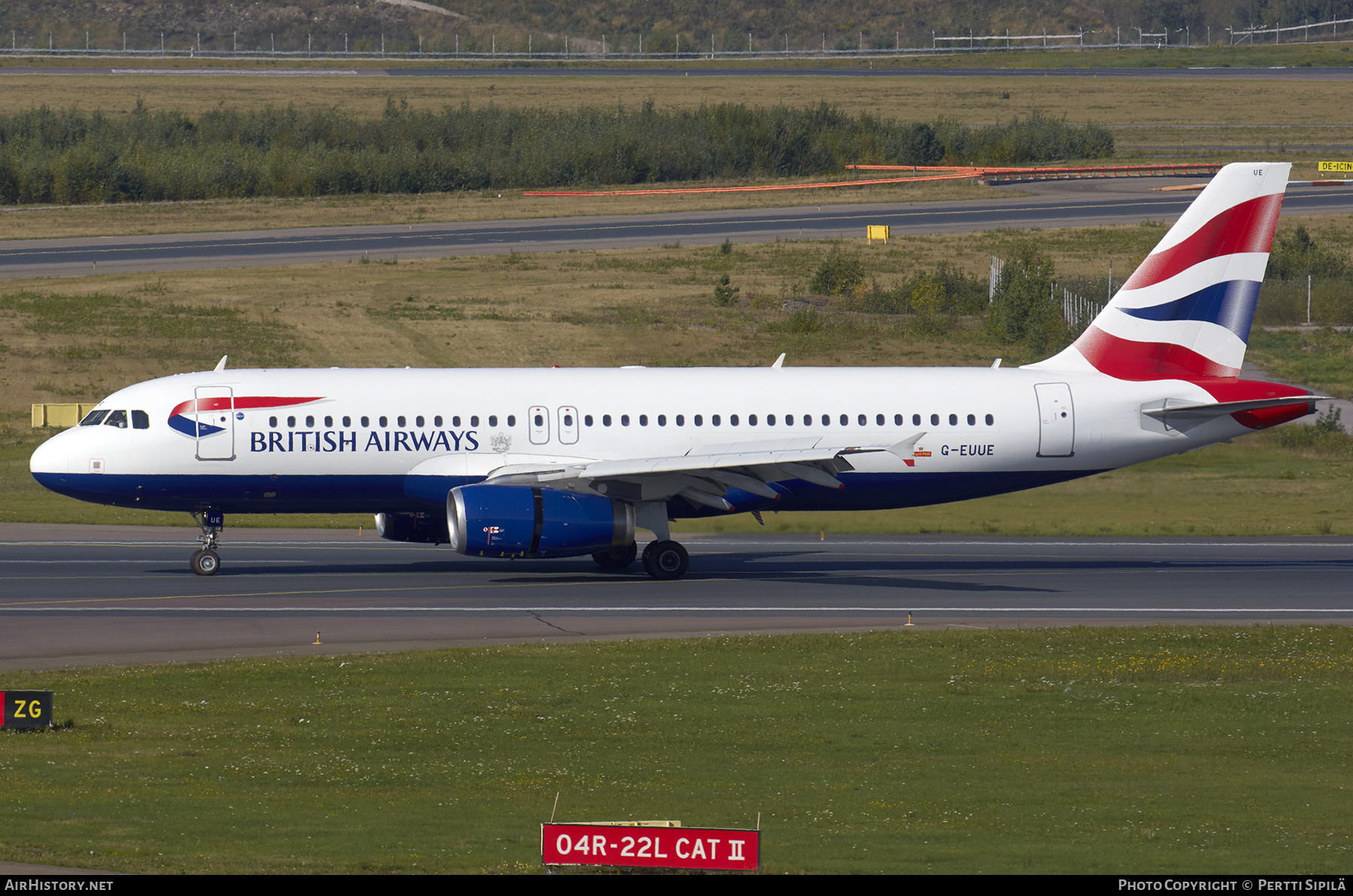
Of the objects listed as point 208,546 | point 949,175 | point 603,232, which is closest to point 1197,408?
point 208,546

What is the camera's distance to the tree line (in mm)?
95375

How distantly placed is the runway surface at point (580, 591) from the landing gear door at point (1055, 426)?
2849mm

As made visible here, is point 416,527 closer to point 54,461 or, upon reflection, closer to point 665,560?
point 665,560

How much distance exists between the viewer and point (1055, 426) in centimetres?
3588

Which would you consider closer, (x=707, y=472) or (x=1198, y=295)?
(x=707, y=472)

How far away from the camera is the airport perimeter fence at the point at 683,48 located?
15562 centimetres

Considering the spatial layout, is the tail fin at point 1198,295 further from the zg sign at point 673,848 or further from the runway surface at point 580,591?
the zg sign at point 673,848

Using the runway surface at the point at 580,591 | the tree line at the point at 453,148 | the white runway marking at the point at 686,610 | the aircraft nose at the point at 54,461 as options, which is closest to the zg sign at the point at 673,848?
the runway surface at the point at 580,591

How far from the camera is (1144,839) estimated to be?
14992mm

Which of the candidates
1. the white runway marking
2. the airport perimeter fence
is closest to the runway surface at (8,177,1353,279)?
the white runway marking

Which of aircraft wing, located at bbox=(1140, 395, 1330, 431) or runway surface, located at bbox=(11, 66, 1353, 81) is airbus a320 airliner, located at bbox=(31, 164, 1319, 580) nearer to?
aircraft wing, located at bbox=(1140, 395, 1330, 431)

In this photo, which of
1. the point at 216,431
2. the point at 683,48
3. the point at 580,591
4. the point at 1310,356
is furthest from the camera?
the point at 683,48

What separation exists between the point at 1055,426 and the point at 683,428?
27.5 feet

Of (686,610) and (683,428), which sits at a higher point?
(683,428)
